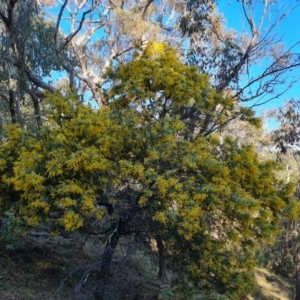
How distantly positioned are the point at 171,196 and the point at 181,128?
1.06 meters

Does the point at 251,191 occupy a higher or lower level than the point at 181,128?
lower

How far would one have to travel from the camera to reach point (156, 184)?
18.5 feet

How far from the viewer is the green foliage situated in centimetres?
→ 568

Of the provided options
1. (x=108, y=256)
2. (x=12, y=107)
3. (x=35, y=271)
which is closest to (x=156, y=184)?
(x=108, y=256)

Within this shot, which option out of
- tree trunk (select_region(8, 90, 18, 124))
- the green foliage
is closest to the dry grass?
the green foliage

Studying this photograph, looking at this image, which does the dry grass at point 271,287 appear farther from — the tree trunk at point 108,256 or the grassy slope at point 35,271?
the tree trunk at point 108,256

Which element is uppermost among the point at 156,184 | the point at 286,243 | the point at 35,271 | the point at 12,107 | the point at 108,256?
the point at 12,107

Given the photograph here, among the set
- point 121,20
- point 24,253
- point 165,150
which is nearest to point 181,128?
point 165,150

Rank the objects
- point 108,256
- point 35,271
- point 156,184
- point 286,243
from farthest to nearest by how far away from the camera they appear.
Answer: point 286,243
point 35,271
point 108,256
point 156,184

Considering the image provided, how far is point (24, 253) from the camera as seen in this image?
8.48 metres

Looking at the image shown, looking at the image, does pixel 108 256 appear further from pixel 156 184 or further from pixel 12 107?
pixel 12 107

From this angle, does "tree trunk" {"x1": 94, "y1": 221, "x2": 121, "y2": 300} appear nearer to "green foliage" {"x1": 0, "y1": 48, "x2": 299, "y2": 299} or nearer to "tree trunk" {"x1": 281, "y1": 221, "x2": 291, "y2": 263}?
"green foliage" {"x1": 0, "y1": 48, "x2": 299, "y2": 299}

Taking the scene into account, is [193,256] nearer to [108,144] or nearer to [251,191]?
[251,191]

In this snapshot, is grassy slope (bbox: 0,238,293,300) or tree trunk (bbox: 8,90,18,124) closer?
grassy slope (bbox: 0,238,293,300)
